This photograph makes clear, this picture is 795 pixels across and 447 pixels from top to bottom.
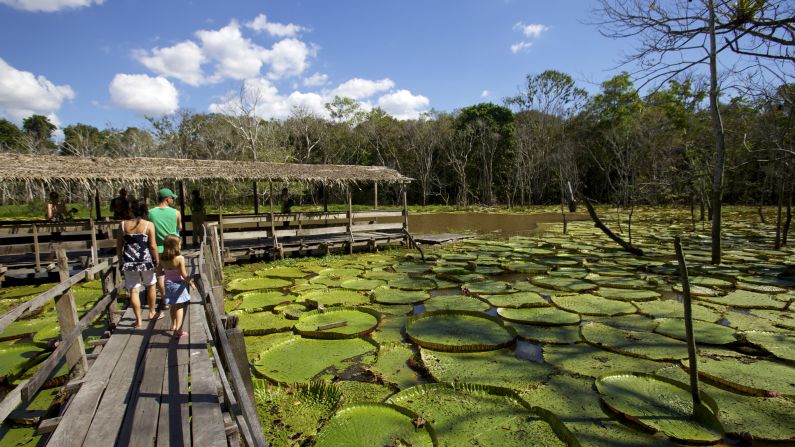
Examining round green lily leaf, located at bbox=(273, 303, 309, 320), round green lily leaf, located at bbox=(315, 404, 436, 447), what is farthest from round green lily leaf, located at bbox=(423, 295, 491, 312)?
round green lily leaf, located at bbox=(315, 404, 436, 447)

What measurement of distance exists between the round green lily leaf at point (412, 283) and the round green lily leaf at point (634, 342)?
116 inches

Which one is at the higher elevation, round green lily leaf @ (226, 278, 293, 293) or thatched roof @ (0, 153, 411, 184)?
thatched roof @ (0, 153, 411, 184)

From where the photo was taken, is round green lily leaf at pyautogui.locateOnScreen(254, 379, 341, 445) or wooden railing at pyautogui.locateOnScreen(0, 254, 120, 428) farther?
round green lily leaf at pyautogui.locateOnScreen(254, 379, 341, 445)

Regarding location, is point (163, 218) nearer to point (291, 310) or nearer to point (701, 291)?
point (291, 310)

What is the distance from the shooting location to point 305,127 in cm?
3338

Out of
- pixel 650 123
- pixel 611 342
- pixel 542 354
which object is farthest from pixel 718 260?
pixel 650 123

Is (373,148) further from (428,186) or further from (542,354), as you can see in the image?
(542,354)

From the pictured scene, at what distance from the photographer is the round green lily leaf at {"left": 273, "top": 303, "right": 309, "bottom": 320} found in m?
5.49

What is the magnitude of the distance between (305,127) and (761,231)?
3081cm

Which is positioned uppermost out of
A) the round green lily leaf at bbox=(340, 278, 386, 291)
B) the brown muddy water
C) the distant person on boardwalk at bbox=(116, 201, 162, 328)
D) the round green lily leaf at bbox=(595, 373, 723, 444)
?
the distant person on boardwalk at bbox=(116, 201, 162, 328)

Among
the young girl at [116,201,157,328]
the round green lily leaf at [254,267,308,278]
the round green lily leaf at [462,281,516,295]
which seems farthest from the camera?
the round green lily leaf at [254,267,308,278]

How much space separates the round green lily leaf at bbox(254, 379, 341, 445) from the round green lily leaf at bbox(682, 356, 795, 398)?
3589 millimetres

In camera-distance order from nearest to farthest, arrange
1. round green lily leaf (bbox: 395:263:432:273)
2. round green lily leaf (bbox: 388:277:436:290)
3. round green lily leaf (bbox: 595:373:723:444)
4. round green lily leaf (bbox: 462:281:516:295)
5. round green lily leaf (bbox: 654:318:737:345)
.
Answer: round green lily leaf (bbox: 595:373:723:444)
round green lily leaf (bbox: 654:318:737:345)
round green lily leaf (bbox: 462:281:516:295)
round green lily leaf (bbox: 388:277:436:290)
round green lily leaf (bbox: 395:263:432:273)

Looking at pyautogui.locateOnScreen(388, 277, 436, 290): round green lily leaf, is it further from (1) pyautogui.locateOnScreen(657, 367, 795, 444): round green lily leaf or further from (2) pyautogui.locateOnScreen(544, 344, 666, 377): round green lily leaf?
(1) pyautogui.locateOnScreen(657, 367, 795, 444): round green lily leaf
